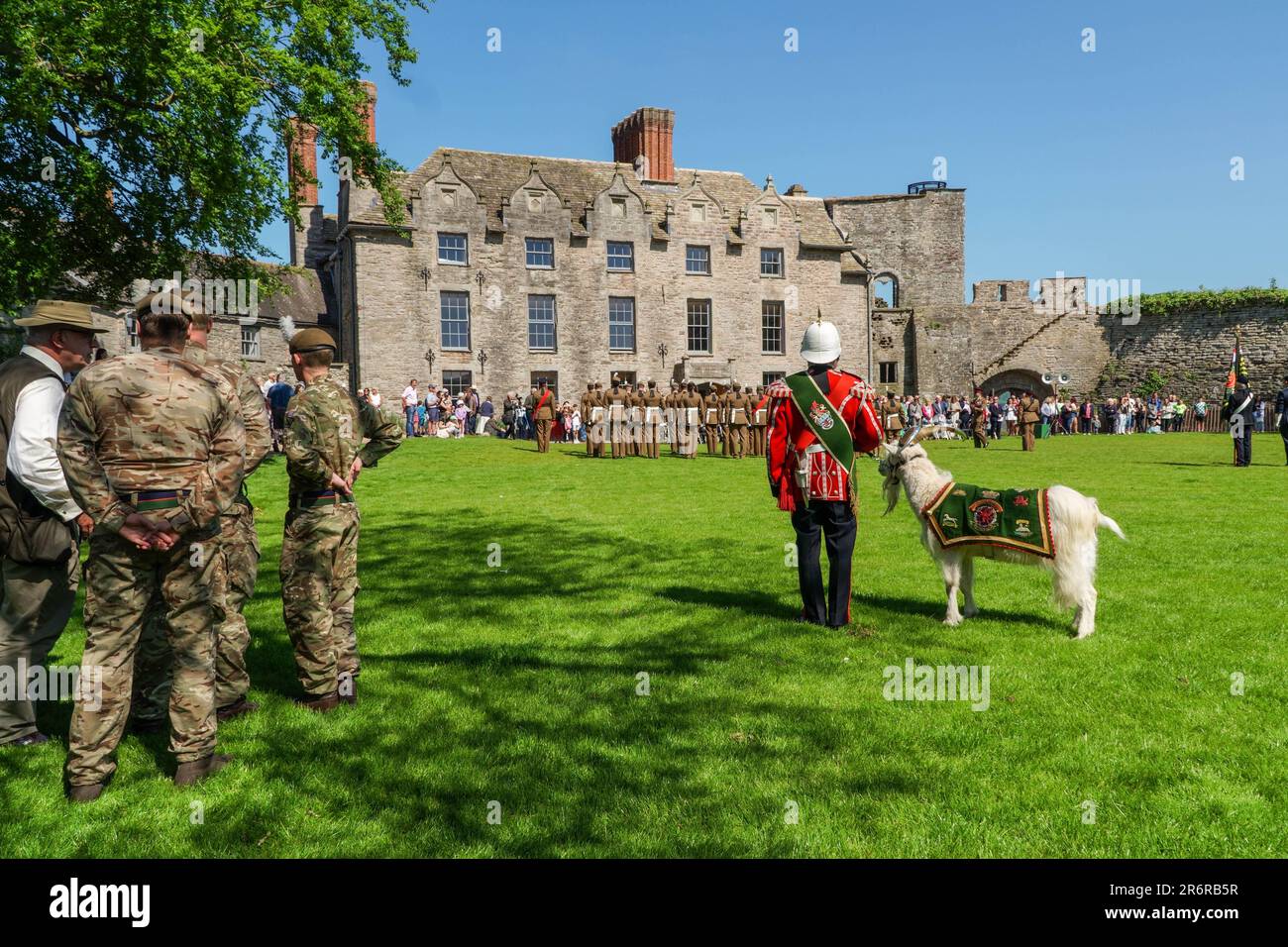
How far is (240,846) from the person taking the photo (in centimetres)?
383

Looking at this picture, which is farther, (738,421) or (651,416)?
(738,421)

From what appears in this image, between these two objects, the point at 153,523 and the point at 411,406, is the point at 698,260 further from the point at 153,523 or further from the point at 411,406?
the point at 153,523

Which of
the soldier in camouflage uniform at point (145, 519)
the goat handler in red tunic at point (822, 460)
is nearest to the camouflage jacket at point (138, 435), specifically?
the soldier in camouflage uniform at point (145, 519)

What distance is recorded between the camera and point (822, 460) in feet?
23.6

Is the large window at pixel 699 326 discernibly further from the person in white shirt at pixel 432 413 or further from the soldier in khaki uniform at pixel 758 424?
the soldier in khaki uniform at pixel 758 424

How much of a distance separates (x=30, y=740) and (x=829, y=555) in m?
5.72

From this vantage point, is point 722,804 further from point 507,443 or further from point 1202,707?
point 507,443

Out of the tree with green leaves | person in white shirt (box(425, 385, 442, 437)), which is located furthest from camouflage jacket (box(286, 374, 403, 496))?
person in white shirt (box(425, 385, 442, 437))

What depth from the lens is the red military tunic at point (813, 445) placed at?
717 cm

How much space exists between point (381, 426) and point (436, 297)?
33737mm

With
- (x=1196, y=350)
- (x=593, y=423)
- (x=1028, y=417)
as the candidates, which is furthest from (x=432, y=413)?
(x=1196, y=350)

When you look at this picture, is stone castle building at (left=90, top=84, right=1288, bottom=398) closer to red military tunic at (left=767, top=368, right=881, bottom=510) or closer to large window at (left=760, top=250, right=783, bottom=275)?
large window at (left=760, top=250, right=783, bottom=275)

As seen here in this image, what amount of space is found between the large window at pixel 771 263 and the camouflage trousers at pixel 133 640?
4157cm
